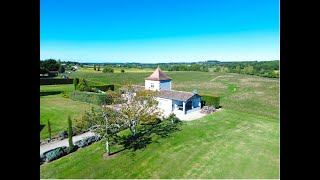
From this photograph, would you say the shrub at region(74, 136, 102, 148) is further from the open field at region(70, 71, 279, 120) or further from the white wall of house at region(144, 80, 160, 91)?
the open field at region(70, 71, 279, 120)

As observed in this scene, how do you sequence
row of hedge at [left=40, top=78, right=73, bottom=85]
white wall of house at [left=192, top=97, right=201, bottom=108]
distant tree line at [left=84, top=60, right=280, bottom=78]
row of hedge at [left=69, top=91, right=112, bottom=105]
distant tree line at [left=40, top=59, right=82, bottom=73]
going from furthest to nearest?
1. distant tree line at [left=84, top=60, right=280, bottom=78]
2. row of hedge at [left=40, top=78, right=73, bottom=85]
3. distant tree line at [left=40, top=59, right=82, bottom=73]
4. row of hedge at [left=69, top=91, right=112, bottom=105]
5. white wall of house at [left=192, top=97, right=201, bottom=108]

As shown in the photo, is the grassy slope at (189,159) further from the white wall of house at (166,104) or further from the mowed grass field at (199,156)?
the white wall of house at (166,104)

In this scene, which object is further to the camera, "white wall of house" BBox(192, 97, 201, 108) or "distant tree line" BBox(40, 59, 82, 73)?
"distant tree line" BBox(40, 59, 82, 73)

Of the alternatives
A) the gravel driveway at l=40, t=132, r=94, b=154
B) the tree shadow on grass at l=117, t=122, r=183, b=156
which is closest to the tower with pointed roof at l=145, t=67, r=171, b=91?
the tree shadow on grass at l=117, t=122, r=183, b=156

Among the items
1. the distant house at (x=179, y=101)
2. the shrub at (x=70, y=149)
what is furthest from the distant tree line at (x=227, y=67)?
the shrub at (x=70, y=149)

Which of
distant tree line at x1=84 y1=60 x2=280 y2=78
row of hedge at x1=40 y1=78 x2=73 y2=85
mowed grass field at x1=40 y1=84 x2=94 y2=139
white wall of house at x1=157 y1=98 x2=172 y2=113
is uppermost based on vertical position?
distant tree line at x1=84 y1=60 x2=280 y2=78

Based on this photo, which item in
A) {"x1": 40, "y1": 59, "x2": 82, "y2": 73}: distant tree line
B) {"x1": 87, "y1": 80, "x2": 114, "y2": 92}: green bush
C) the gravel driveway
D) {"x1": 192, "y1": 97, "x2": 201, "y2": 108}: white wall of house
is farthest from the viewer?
{"x1": 40, "y1": 59, "x2": 82, "y2": 73}: distant tree line
